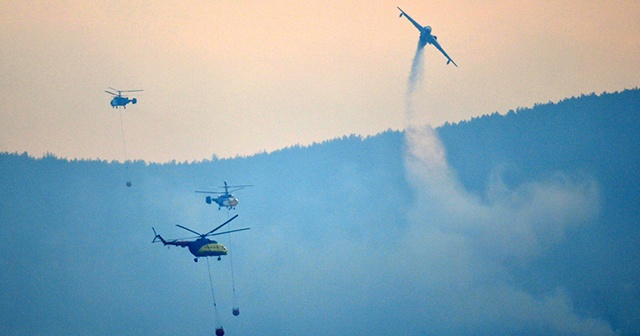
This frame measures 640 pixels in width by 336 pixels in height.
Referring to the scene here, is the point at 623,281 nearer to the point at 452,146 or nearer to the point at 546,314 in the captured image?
the point at 546,314

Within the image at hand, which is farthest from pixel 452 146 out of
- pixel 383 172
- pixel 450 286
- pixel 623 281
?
pixel 623 281

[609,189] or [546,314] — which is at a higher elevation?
[609,189]

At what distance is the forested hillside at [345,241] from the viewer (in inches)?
6388

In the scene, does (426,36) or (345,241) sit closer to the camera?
(426,36)

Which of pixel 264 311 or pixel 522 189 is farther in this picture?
pixel 522 189

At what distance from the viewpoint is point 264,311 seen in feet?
536

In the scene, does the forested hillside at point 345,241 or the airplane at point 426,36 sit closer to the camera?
the airplane at point 426,36

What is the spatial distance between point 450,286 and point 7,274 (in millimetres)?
Result: 90462

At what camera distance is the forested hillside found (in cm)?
16225

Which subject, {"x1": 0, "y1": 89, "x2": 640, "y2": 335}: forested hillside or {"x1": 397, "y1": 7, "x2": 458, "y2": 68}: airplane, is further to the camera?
{"x1": 0, "y1": 89, "x2": 640, "y2": 335}: forested hillside

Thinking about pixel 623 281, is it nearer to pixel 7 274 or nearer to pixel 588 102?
pixel 588 102

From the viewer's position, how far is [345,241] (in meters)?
173

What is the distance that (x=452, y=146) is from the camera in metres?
180

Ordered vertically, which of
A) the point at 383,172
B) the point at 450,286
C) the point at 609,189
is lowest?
the point at 450,286
